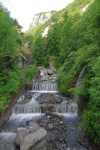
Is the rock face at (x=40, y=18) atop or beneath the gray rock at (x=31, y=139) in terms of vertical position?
atop

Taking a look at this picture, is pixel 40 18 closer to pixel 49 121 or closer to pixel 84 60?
pixel 84 60

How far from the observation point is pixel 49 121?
20.1 m

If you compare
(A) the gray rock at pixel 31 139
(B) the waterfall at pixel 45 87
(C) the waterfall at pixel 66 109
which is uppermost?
(B) the waterfall at pixel 45 87

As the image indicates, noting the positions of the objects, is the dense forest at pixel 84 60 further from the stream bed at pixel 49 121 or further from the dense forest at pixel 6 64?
the dense forest at pixel 6 64

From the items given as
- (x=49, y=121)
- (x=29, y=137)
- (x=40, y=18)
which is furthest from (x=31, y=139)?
(x=40, y=18)

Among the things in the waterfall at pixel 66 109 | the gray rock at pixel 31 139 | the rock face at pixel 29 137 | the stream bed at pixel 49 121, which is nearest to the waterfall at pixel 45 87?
the stream bed at pixel 49 121

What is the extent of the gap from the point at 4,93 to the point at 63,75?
9142 mm

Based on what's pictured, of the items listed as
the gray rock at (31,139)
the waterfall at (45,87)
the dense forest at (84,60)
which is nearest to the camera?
the gray rock at (31,139)

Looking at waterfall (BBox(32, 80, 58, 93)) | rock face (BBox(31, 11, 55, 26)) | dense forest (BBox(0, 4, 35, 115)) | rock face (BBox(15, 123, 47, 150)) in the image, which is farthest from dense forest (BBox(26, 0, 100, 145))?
rock face (BBox(31, 11, 55, 26))

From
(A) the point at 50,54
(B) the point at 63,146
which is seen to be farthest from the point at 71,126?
(A) the point at 50,54

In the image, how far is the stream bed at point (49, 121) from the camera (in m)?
16.4

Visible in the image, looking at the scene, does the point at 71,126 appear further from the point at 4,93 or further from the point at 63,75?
the point at 63,75

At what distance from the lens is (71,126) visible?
64.1 feet

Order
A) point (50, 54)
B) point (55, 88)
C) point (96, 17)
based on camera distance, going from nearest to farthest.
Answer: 1. point (96, 17)
2. point (55, 88)
3. point (50, 54)
